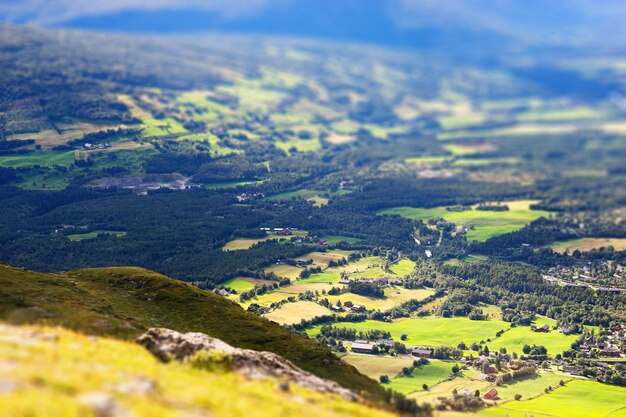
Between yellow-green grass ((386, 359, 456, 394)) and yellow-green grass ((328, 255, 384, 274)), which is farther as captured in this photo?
yellow-green grass ((328, 255, 384, 274))

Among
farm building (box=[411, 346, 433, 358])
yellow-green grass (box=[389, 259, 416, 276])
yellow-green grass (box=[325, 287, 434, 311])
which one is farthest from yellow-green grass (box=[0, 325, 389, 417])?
yellow-green grass (box=[389, 259, 416, 276])

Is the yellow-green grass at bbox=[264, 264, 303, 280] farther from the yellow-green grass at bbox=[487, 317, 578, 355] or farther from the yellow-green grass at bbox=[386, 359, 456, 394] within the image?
the yellow-green grass at bbox=[386, 359, 456, 394]

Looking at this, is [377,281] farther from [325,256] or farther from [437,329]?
[437,329]

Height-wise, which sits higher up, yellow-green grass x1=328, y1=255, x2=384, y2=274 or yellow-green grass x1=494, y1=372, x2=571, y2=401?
yellow-green grass x1=328, y1=255, x2=384, y2=274

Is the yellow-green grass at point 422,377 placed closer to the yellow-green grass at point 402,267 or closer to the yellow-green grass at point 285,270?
the yellow-green grass at point 285,270

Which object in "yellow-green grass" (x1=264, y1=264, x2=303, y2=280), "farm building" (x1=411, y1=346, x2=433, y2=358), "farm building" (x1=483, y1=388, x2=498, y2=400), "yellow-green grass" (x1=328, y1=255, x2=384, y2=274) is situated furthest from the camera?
"yellow-green grass" (x1=328, y1=255, x2=384, y2=274)

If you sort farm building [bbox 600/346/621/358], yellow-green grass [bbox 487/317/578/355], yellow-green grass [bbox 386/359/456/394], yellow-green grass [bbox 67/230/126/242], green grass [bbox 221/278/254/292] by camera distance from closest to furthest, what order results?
yellow-green grass [bbox 386/359/456/394], farm building [bbox 600/346/621/358], yellow-green grass [bbox 487/317/578/355], green grass [bbox 221/278/254/292], yellow-green grass [bbox 67/230/126/242]
